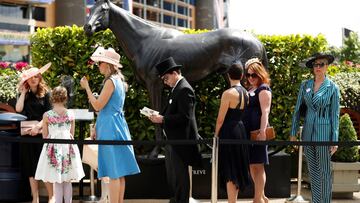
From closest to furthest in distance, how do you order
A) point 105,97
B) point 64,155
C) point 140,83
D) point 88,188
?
point 105,97, point 64,155, point 140,83, point 88,188

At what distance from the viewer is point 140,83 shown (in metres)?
7.76

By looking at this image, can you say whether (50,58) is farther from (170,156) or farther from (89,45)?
(170,156)

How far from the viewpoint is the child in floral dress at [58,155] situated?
6016mm

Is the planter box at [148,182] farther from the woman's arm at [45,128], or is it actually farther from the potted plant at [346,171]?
the potted plant at [346,171]

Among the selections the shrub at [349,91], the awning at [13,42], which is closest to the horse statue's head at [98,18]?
Answer: the shrub at [349,91]

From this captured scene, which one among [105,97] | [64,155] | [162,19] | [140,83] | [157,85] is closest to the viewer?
[105,97]


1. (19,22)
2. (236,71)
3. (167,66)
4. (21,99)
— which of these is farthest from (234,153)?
(19,22)

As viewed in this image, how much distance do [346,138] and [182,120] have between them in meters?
3.13

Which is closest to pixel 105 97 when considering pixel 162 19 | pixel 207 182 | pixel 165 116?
pixel 165 116

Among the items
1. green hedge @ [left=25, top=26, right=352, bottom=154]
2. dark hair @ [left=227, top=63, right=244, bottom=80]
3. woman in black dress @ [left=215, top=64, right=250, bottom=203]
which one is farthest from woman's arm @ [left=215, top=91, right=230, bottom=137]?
green hedge @ [left=25, top=26, right=352, bottom=154]

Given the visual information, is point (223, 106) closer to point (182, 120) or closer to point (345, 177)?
point (182, 120)

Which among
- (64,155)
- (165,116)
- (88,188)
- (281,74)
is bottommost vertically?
(88,188)

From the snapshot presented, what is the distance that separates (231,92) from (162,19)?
86429 mm

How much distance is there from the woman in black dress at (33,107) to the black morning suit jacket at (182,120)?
5.68ft
